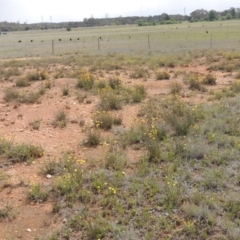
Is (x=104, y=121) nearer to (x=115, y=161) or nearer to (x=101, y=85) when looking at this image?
(x=115, y=161)

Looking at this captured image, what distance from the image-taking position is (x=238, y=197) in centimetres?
517

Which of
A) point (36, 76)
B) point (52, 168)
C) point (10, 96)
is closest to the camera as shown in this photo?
point (52, 168)

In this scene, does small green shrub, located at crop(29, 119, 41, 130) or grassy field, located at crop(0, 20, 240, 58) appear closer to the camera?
small green shrub, located at crop(29, 119, 41, 130)

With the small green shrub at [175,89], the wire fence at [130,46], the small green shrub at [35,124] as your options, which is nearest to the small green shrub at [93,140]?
the small green shrub at [35,124]

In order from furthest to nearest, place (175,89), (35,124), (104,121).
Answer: (175,89), (35,124), (104,121)

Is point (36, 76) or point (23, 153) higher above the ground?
point (36, 76)

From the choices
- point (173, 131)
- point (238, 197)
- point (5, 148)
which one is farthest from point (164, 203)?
point (5, 148)

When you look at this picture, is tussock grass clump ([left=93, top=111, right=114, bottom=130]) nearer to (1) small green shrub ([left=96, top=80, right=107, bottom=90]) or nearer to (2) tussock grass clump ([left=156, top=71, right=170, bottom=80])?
(1) small green shrub ([left=96, top=80, right=107, bottom=90])

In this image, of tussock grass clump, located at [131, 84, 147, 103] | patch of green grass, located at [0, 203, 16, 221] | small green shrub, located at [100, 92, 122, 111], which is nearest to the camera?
patch of green grass, located at [0, 203, 16, 221]

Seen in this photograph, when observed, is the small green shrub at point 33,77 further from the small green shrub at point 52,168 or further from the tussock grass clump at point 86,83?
the small green shrub at point 52,168

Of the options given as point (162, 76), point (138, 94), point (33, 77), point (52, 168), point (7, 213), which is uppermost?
point (33, 77)

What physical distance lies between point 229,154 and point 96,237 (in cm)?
338

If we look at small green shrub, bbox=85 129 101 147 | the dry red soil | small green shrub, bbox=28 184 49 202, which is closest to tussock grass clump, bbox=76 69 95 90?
the dry red soil

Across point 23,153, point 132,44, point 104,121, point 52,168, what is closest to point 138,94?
point 104,121
